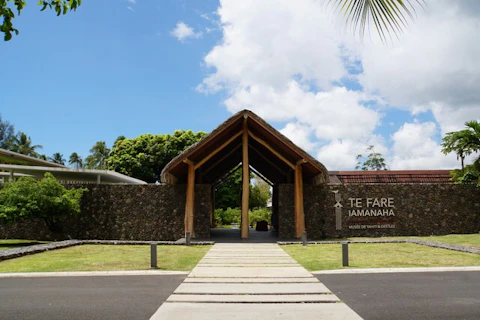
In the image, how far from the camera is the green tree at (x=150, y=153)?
41688 mm

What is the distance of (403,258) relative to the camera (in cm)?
1095

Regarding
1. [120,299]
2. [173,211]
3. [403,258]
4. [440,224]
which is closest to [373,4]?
[120,299]

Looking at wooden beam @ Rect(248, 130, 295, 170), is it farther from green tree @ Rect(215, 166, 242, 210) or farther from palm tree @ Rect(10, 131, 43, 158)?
palm tree @ Rect(10, 131, 43, 158)

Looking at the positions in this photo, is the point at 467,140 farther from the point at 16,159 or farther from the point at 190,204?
the point at 16,159

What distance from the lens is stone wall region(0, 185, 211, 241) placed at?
17.9m

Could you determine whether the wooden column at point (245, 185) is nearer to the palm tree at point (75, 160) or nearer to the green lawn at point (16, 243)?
the green lawn at point (16, 243)

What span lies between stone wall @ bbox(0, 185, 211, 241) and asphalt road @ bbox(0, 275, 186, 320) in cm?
926

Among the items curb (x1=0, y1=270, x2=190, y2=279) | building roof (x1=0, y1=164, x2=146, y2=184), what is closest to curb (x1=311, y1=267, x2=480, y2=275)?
curb (x1=0, y1=270, x2=190, y2=279)

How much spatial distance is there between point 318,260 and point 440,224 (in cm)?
1041

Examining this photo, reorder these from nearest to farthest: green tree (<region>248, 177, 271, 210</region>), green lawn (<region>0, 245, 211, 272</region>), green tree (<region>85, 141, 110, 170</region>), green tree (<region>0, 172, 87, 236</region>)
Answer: green lawn (<region>0, 245, 211, 272</region>)
green tree (<region>0, 172, 87, 236</region>)
green tree (<region>248, 177, 271, 210</region>)
green tree (<region>85, 141, 110, 170</region>)

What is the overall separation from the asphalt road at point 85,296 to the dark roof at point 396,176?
1004 inches

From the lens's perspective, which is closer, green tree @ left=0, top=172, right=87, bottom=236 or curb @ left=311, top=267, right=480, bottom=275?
curb @ left=311, top=267, right=480, bottom=275

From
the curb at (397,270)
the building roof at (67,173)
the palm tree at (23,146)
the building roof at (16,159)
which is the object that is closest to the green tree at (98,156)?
the palm tree at (23,146)

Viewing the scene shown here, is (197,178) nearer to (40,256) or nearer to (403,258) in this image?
(40,256)
